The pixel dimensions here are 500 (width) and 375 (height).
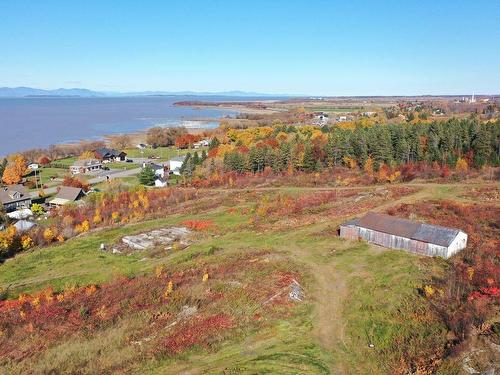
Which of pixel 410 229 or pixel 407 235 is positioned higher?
pixel 410 229

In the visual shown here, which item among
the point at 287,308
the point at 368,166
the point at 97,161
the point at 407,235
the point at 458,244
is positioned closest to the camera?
the point at 287,308

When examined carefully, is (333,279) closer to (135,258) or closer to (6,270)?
(135,258)

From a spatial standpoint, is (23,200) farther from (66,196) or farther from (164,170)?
(164,170)

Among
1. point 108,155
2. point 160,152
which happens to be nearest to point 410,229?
point 108,155

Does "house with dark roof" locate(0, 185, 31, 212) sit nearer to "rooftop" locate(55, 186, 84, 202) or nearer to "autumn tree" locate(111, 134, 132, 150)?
"rooftop" locate(55, 186, 84, 202)

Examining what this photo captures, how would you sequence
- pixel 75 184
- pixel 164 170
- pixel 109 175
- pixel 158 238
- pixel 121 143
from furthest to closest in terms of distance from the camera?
pixel 121 143 < pixel 109 175 < pixel 164 170 < pixel 75 184 < pixel 158 238

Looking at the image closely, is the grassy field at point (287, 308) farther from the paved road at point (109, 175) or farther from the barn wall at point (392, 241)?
the paved road at point (109, 175)

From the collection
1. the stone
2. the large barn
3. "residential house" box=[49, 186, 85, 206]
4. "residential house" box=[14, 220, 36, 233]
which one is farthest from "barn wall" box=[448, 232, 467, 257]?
"residential house" box=[49, 186, 85, 206]
